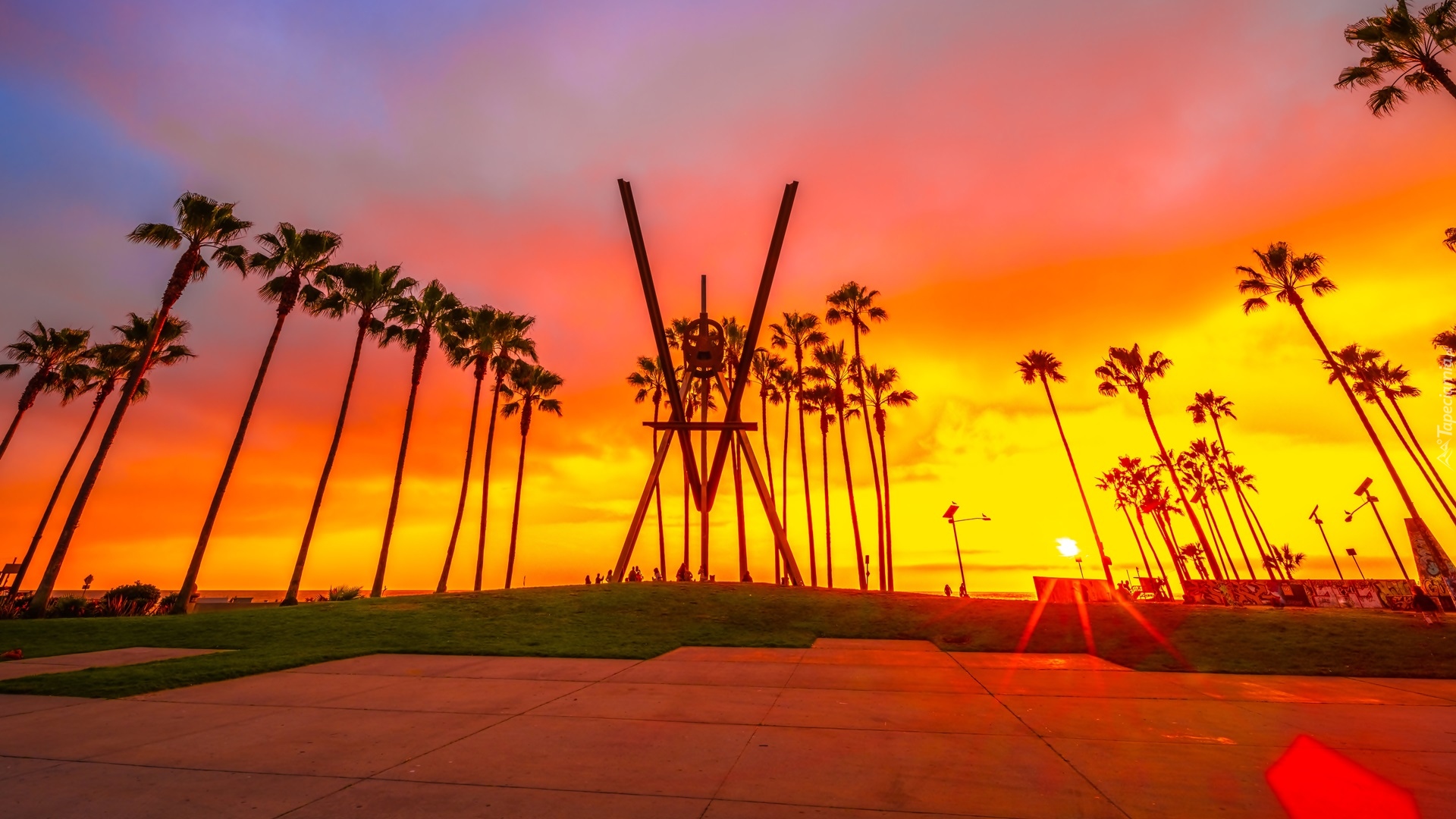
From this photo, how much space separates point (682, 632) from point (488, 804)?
1011 cm

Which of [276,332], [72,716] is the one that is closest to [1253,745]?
[72,716]

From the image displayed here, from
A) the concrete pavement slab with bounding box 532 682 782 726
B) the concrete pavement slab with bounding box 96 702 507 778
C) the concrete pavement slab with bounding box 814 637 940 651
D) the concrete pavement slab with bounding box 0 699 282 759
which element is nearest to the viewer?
the concrete pavement slab with bounding box 96 702 507 778

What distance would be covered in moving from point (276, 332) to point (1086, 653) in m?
31.8

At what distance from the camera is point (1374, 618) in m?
13.6

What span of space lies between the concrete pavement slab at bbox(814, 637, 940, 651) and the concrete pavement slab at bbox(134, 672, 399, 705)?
26.3 ft

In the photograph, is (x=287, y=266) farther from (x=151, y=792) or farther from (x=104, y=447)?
(x=151, y=792)

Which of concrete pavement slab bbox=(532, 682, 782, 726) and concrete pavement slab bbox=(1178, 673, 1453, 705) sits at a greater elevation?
concrete pavement slab bbox=(532, 682, 782, 726)

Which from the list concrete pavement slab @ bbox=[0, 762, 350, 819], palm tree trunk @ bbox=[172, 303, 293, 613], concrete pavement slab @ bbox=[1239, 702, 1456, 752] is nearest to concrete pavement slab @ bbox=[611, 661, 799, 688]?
concrete pavement slab @ bbox=[0, 762, 350, 819]

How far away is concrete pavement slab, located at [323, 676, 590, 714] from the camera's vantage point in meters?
6.41

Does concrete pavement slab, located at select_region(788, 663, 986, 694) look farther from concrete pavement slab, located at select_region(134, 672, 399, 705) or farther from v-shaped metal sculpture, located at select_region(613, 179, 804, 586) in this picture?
v-shaped metal sculpture, located at select_region(613, 179, 804, 586)

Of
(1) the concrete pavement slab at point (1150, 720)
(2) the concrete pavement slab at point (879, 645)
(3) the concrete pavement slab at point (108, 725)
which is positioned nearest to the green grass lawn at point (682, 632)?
(2) the concrete pavement slab at point (879, 645)

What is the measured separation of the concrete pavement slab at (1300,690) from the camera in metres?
7.13

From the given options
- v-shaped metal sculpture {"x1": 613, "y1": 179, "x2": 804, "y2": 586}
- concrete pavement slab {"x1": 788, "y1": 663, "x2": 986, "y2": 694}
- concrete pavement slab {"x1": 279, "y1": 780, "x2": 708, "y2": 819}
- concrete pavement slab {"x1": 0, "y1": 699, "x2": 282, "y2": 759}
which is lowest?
concrete pavement slab {"x1": 279, "y1": 780, "x2": 708, "y2": 819}

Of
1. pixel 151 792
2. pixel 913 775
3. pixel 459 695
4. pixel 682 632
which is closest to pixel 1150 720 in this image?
pixel 913 775
